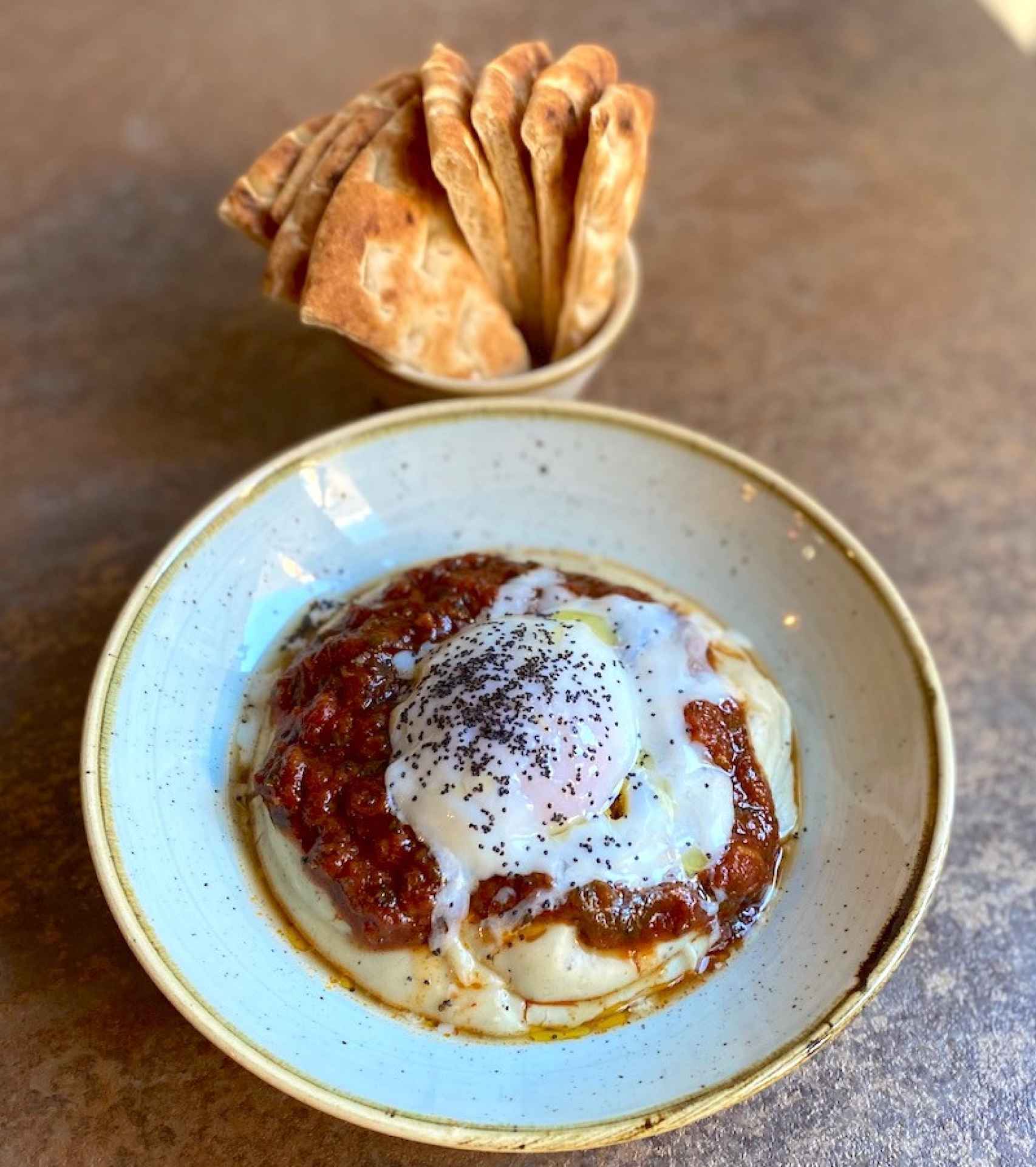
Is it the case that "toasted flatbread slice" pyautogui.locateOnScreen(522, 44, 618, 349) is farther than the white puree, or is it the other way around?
"toasted flatbread slice" pyautogui.locateOnScreen(522, 44, 618, 349)

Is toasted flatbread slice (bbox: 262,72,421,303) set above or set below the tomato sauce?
above

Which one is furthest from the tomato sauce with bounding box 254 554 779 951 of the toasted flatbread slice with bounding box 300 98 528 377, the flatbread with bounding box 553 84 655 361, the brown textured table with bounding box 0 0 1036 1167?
the flatbread with bounding box 553 84 655 361

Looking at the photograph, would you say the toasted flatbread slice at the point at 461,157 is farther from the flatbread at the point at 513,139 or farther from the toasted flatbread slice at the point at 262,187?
the toasted flatbread slice at the point at 262,187

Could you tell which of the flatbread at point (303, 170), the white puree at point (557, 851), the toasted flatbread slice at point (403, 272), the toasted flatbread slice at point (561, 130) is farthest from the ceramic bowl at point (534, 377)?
the white puree at point (557, 851)

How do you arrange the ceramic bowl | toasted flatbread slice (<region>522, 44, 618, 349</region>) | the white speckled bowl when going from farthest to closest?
the ceramic bowl
toasted flatbread slice (<region>522, 44, 618, 349</region>)
the white speckled bowl

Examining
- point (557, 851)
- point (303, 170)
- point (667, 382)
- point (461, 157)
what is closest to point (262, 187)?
point (303, 170)

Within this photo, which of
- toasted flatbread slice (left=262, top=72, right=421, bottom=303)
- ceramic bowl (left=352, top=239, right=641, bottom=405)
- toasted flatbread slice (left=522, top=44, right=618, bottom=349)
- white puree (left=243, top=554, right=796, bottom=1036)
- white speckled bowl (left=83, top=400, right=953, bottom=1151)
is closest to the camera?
white speckled bowl (left=83, top=400, right=953, bottom=1151)

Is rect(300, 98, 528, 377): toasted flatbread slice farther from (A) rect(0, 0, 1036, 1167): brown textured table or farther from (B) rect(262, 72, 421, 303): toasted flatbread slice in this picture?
(A) rect(0, 0, 1036, 1167): brown textured table
